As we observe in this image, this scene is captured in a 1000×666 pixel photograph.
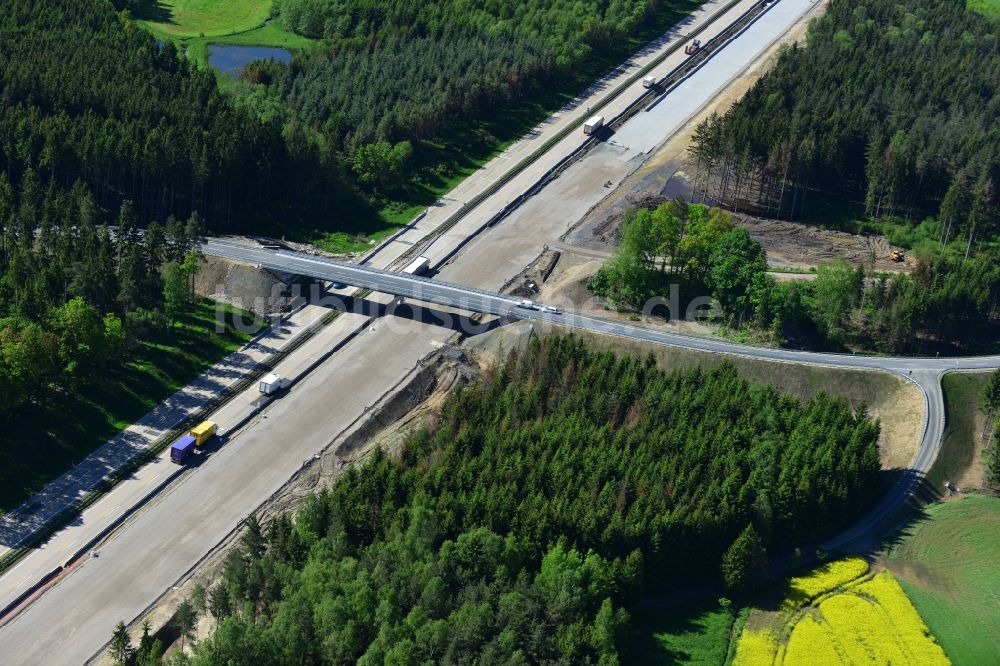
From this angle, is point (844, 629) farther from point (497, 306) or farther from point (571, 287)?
point (571, 287)

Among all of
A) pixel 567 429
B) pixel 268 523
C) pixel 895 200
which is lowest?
pixel 268 523

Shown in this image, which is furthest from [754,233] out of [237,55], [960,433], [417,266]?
[237,55]

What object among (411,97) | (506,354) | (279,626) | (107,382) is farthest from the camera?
(411,97)

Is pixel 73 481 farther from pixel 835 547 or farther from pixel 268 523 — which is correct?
pixel 835 547

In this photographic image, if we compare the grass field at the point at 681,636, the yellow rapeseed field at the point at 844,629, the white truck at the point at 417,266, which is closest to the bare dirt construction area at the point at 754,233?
the white truck at the point at 417,266

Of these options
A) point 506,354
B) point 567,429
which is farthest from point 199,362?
point 567,429

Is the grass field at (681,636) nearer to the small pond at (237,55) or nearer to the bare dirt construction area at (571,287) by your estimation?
the bare dirt construction area at (571,287)

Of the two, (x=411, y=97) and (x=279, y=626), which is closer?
(x=279, y=626)
